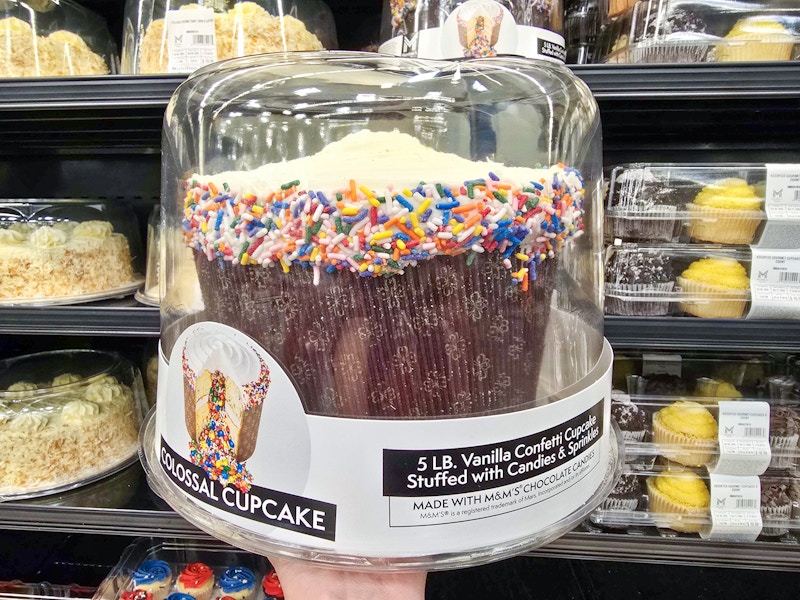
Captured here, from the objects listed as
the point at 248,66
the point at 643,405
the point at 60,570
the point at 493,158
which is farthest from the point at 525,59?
the point at 60,570

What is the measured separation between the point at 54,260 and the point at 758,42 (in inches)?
63.2

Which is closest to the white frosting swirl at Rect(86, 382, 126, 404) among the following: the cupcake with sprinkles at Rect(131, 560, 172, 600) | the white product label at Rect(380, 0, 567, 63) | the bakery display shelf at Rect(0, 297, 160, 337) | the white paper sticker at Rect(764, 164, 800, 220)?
the bakery display shelf at Rect(0, 297, 160, 337)

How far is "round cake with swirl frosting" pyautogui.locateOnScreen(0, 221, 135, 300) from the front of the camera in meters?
1.29

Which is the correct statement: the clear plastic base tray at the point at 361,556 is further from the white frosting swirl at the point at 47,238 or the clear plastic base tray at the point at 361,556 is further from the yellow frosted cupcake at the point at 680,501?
the white frosting swirl at the point at 47,238

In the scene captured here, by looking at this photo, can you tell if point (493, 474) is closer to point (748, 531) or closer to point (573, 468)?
point (573, 468)

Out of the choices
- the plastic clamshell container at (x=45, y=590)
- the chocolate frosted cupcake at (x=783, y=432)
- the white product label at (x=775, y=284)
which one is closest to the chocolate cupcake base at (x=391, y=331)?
the white product label at (x=775, y=284)

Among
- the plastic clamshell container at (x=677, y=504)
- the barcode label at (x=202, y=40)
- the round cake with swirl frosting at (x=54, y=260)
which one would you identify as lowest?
the plastic clamshell container at (x=677, y=504)

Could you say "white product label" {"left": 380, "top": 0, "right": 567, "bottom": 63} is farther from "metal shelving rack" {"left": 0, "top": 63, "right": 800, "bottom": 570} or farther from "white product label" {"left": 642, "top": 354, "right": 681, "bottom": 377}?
"white product label" {"left": 642, "top": 354, "right": 681, "bottom": 377}

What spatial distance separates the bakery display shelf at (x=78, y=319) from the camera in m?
1.26

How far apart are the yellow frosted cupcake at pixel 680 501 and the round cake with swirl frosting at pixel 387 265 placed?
0.93 meters

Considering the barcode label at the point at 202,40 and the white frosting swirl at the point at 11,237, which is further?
the white frosting swirl at the point at 11,237

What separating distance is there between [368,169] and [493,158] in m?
0.36

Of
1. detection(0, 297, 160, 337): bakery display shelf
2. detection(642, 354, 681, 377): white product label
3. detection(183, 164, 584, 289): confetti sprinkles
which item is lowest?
detection(642, 354, 681, 377): white product label

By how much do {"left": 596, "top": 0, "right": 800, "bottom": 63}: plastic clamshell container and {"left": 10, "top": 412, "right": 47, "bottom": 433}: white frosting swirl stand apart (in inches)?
62.0
